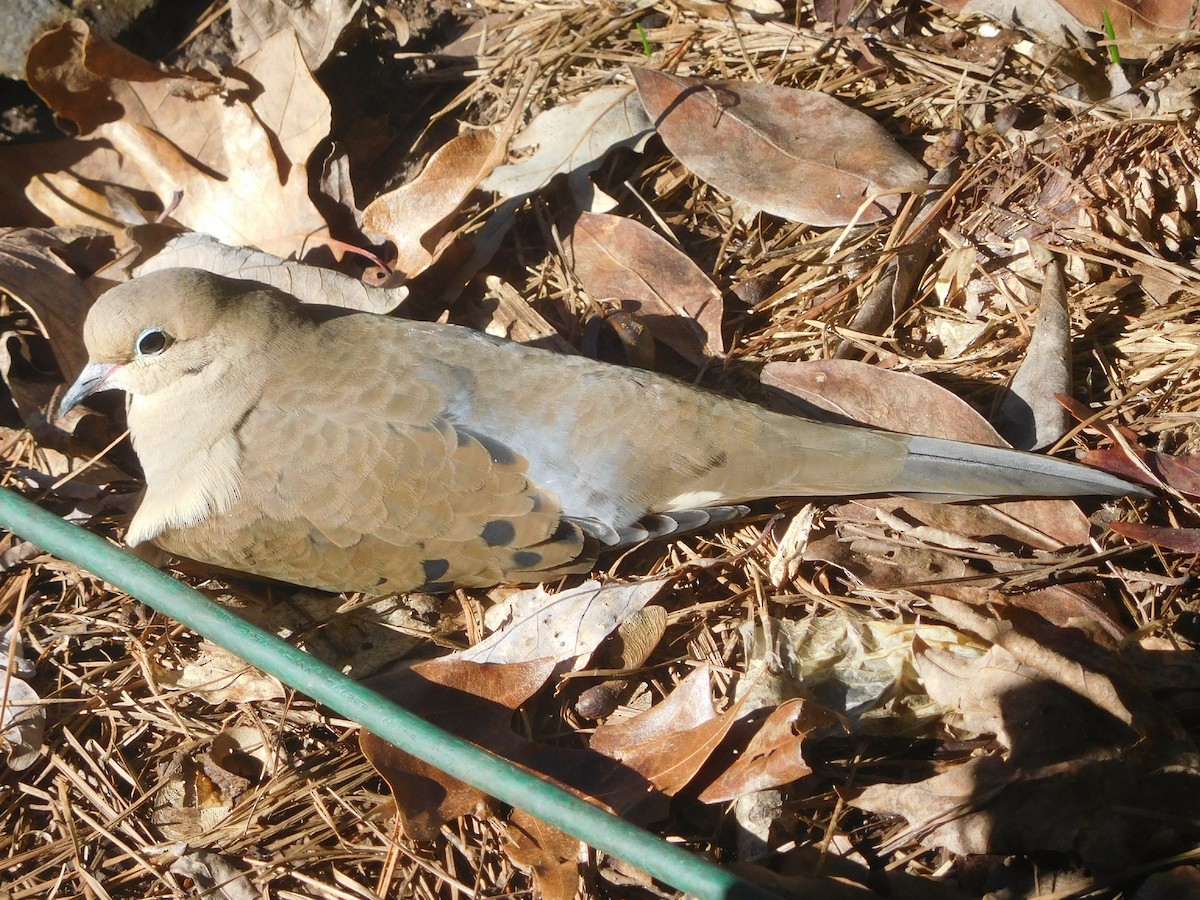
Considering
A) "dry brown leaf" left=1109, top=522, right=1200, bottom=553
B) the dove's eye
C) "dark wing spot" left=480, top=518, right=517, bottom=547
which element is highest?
the dove's eye

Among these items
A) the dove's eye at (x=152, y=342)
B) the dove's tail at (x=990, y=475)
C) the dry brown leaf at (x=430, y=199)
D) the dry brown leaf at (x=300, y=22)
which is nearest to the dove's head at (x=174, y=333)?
the dove's eye at (x=152, y=342)

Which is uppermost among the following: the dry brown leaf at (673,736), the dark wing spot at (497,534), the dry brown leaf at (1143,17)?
the dry brown leaf at (1143,17)

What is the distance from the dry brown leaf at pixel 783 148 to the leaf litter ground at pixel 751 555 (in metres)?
0.06

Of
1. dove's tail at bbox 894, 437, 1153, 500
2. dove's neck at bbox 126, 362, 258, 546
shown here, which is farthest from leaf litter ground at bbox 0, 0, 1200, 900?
dove's neck at bbox 126, 362, 258, 546

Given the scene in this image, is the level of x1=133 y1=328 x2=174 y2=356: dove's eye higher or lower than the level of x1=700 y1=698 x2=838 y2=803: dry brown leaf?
higher

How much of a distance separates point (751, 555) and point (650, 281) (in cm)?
115

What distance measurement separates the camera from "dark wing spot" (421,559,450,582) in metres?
2.87

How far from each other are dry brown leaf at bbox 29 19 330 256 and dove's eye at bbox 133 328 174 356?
75cm

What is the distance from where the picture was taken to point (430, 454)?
2879mm

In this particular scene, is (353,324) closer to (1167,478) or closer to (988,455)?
(988,455)

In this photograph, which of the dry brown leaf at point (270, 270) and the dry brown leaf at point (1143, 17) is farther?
the dry brown leaf at point (270, 270)

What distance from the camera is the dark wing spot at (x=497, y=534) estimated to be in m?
2.86

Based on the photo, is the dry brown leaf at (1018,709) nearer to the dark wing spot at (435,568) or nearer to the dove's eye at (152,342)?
the dark wing spot at (435,568)

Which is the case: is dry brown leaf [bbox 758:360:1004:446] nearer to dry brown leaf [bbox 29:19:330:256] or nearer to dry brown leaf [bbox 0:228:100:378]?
dry brown leaf [bbox 29:19:330:256]
